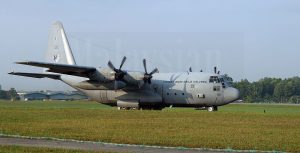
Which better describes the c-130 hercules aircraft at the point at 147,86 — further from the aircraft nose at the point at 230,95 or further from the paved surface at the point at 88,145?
the paved surface at the point at 88,145

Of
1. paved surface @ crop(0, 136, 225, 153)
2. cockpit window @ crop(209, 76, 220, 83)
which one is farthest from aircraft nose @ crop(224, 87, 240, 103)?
paved surface @ crop(0, 136, 225, 153)

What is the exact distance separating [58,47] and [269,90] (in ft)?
453

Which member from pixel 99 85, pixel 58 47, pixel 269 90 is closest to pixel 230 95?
pixel 99 85

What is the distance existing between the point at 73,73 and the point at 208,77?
44.8 feet

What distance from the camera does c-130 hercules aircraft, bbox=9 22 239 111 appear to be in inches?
1955

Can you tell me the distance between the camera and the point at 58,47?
60.6 metres

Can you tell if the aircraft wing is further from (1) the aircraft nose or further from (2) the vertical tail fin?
(1) the aircraft nose

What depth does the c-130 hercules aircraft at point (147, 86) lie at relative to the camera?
4966 cm

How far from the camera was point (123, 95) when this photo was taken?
53625mm

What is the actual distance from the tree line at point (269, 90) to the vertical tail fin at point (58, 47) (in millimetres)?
109230

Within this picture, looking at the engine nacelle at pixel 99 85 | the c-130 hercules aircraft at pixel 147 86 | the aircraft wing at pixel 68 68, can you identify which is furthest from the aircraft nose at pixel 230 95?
the aircraft wing at pixel 68 68

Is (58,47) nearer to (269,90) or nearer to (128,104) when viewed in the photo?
(128,104)

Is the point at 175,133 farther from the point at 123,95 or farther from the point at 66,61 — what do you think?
the point at 66,61

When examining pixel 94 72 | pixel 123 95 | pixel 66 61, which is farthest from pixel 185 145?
pixel 66 61
